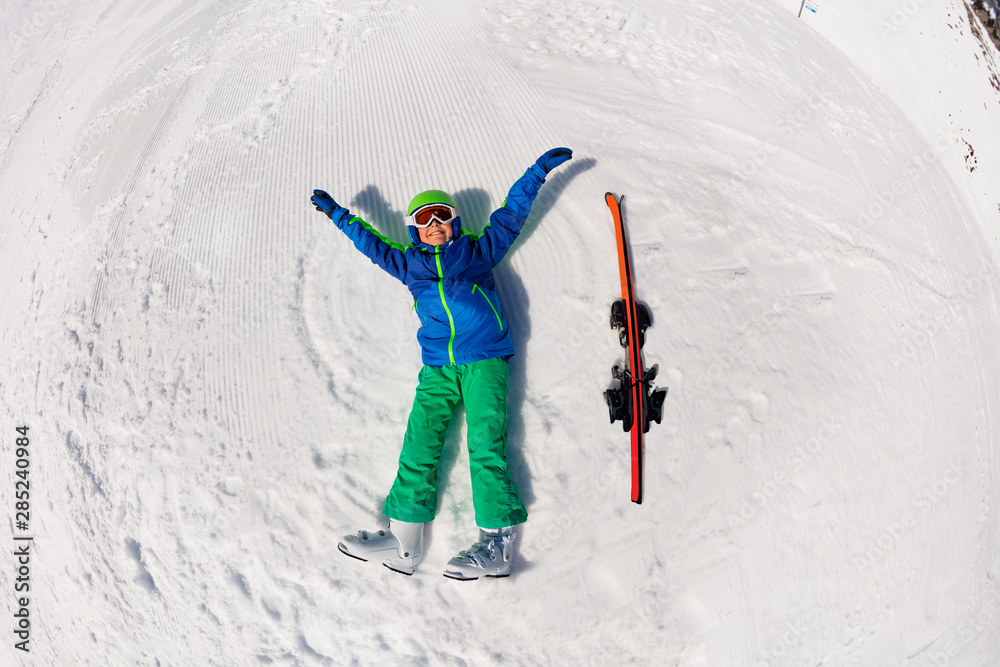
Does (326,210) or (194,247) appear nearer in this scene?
(326,210)

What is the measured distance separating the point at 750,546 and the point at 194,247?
423cm

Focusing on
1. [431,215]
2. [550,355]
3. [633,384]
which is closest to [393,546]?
[550,355]

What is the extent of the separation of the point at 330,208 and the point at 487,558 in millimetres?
2313

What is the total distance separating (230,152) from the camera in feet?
12.0

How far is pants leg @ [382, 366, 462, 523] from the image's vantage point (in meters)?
2.59

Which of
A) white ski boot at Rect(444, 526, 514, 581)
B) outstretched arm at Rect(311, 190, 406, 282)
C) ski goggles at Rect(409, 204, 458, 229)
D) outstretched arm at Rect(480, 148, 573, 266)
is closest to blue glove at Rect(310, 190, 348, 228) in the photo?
outstretched arm at Rect(311, 190, 406, 282)

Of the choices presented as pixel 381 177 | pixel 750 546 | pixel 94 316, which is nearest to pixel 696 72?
pixel 381 177

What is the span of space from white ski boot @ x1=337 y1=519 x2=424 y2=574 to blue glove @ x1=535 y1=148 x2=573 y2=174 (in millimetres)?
2250

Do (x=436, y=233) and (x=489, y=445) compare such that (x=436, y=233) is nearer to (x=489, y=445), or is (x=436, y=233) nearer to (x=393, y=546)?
(x=489, y=445)

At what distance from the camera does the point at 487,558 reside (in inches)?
102

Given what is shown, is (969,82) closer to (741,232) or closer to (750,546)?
(741,232)

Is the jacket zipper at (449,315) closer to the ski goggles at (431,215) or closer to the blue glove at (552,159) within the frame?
the ski goggles at (431,215)

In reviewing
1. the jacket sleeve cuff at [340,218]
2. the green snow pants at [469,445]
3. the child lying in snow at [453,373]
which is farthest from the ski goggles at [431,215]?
the green snow pants at [469,445]

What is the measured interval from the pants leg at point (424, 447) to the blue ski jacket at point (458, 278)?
5.1 inches
